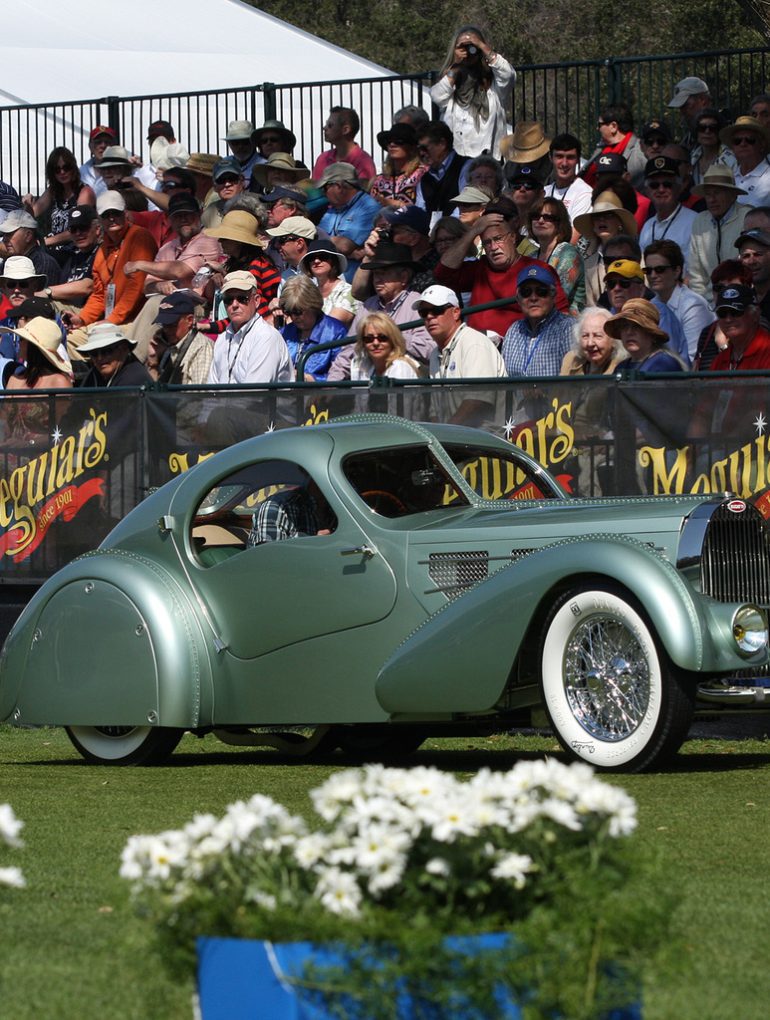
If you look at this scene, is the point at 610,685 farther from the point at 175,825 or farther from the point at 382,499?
the point at 175,825

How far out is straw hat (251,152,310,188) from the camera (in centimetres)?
1625

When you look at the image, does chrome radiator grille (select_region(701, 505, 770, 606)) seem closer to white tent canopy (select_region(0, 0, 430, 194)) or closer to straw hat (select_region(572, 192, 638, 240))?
straw hat (select_region(572, 192, 638, 240))

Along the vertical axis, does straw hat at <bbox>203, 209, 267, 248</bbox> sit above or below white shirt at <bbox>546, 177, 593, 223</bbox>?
below

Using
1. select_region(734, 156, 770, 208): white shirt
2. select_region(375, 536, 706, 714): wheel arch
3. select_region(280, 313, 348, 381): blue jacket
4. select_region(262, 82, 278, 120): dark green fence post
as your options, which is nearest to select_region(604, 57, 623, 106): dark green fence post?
select_region(734, 156, 770, 208): white shirt

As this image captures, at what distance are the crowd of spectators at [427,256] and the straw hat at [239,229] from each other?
0.05 ft

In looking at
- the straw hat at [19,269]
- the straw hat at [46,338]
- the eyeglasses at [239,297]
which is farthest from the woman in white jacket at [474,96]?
the straw hat at [46,338]

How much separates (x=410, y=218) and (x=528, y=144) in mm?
1949

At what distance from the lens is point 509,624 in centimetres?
793

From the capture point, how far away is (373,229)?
46.9ft

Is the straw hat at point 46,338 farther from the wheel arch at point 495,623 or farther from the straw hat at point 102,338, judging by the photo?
the wheel arch at point 495,623

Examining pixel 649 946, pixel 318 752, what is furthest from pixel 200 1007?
pixel 318 752

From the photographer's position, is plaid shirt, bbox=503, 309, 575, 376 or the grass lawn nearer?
the grass lawn

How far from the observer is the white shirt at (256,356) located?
12414 mm

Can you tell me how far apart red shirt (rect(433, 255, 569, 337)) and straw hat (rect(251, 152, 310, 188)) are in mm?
3377
